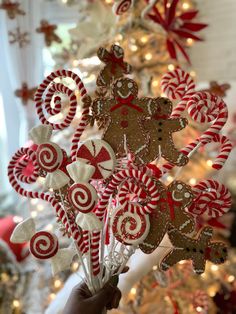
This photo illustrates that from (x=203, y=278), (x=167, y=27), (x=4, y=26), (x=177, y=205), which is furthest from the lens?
(x=4, y=26)

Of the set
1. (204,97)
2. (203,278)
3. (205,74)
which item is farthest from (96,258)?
(205,74)

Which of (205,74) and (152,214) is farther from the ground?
(205,74)

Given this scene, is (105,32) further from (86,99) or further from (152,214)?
(152,214)

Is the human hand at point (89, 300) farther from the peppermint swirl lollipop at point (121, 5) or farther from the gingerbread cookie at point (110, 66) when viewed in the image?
the peppermint swirl lollipop at point (121, 5)

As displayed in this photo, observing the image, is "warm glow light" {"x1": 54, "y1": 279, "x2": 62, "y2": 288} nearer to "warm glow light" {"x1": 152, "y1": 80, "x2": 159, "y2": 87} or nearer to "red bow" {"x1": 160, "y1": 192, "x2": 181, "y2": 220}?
"warm glow light" {"x1": 152, "y1": 80, "x2": 159, "y2": 87}

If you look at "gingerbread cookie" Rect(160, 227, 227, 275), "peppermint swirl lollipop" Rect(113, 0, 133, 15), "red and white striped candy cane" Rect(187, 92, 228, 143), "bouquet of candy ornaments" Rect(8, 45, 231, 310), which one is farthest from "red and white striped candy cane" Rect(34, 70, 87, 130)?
"peppermint swirl lollipop" Rect(113, 0, 133, 15)

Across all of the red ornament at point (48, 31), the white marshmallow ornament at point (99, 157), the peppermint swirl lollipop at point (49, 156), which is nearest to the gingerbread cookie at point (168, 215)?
the white marshmallow ornament at point (99, 157)
